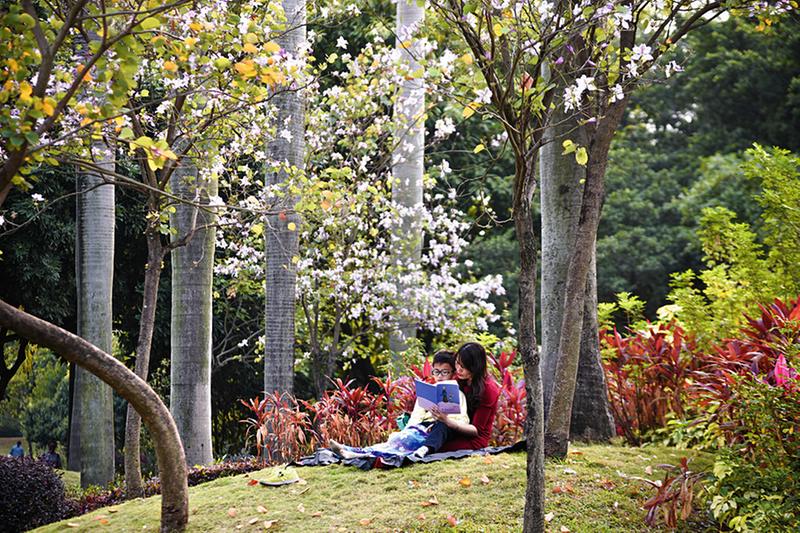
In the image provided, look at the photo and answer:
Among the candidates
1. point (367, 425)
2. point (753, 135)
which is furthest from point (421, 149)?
point (753, 135)

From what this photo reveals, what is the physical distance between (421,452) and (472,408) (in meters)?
0.57

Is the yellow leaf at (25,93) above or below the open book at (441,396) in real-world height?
above

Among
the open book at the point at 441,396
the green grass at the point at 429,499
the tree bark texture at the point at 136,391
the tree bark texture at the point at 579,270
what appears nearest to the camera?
the tree bark texture at the point at 136,391

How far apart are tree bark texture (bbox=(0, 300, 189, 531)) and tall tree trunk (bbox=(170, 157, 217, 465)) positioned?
10.2 ft

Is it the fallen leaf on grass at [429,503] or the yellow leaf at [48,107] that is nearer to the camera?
the yellow leaf at [48,107]

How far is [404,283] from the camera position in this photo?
1154cm

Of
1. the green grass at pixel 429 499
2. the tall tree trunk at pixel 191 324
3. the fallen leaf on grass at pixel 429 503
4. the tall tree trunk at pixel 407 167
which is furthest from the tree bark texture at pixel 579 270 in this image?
the tall tree trunk at pixel 407 167

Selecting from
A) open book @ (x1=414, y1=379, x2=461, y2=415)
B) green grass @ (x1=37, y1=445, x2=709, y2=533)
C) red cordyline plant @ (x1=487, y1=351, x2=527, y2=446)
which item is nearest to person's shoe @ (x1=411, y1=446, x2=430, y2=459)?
green grass @ (x1=37, y1=445, x2=709, y2=533)

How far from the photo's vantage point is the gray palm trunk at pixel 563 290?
22.8 feet

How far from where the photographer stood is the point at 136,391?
554 centimetres

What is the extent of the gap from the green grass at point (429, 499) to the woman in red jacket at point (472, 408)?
11.5 inches

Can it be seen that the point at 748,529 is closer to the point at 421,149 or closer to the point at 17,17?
the point at 17,17

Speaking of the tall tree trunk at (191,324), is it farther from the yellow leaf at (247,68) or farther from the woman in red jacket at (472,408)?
the yellow leaf at (247,68)

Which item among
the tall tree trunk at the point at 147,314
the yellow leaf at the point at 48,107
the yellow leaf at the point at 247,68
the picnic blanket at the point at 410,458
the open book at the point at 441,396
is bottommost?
Answer: the picnic blanket at the point at 410,458
